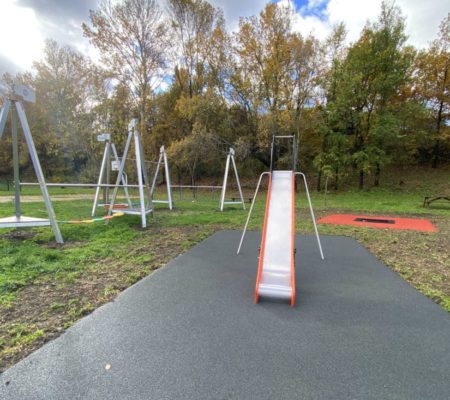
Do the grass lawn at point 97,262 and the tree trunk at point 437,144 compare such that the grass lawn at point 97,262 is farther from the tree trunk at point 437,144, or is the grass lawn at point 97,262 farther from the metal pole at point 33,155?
the tree trunk at point 437,144

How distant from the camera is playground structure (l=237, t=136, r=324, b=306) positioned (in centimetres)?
274

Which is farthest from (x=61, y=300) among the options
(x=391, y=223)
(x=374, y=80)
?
(x=374, y=80)

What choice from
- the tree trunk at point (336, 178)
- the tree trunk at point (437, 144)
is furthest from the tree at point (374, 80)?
the tree trunk at point (437, 144)

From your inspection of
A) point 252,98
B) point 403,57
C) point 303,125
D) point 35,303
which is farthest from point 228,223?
point 403,57

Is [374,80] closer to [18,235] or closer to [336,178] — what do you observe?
[336,178]

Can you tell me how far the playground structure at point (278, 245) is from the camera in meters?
2.74

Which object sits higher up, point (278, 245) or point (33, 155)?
point (33, 155)

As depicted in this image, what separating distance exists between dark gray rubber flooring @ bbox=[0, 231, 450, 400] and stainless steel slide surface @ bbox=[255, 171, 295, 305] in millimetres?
191

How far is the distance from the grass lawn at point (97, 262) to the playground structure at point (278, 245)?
4.65 feet

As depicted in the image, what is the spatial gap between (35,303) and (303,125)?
13.8 meters

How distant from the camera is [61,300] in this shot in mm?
2586

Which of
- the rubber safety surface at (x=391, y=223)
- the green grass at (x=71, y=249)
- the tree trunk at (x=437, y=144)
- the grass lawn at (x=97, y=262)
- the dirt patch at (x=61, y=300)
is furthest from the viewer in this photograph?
the tree trunk at (x=437, y=144)

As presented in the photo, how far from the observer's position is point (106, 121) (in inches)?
716

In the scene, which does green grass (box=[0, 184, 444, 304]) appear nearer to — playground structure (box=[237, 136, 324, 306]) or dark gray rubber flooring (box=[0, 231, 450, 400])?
dark gray rubber flooring (box=[0, 231, 450, 400])
